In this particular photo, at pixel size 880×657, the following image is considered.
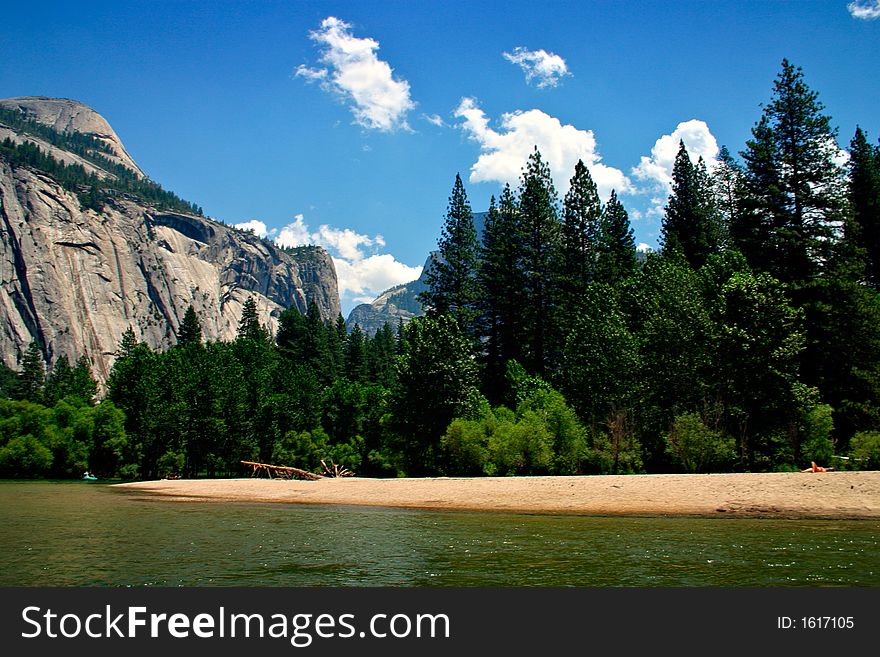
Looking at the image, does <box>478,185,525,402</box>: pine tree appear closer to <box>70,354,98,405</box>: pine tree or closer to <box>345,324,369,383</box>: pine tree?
<box>345,324,369,383</box>: pine tree

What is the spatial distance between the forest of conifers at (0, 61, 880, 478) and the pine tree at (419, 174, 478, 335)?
0.69 feet

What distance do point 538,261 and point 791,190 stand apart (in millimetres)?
23806

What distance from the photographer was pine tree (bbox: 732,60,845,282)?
39.0m

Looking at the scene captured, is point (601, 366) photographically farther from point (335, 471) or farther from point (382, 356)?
point (382, 356)

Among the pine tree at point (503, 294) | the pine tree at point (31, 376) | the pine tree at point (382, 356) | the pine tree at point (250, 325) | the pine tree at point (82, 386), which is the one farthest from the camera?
the pine tree at point (31, 376)

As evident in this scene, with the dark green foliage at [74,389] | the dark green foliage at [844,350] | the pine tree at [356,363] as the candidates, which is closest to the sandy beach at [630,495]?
the dark green foliage at [844,350]

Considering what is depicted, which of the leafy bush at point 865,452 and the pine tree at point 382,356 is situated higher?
the pine tree at point 382,356

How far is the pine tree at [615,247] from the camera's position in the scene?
184 ft

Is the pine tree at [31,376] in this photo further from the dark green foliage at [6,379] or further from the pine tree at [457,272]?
the pine tree at [457,272]

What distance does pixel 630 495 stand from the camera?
82.8 ft

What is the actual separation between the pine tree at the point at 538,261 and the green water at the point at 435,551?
112 feet

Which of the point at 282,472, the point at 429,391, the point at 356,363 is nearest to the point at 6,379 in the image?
the point at 356,363

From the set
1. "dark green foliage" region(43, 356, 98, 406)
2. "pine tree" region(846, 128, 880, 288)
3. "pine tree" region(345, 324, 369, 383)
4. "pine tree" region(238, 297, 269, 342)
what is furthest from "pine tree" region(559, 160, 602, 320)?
"dark green foliage" region(43, 356, 98, 406)

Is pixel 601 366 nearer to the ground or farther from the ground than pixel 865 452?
farther from the ground
